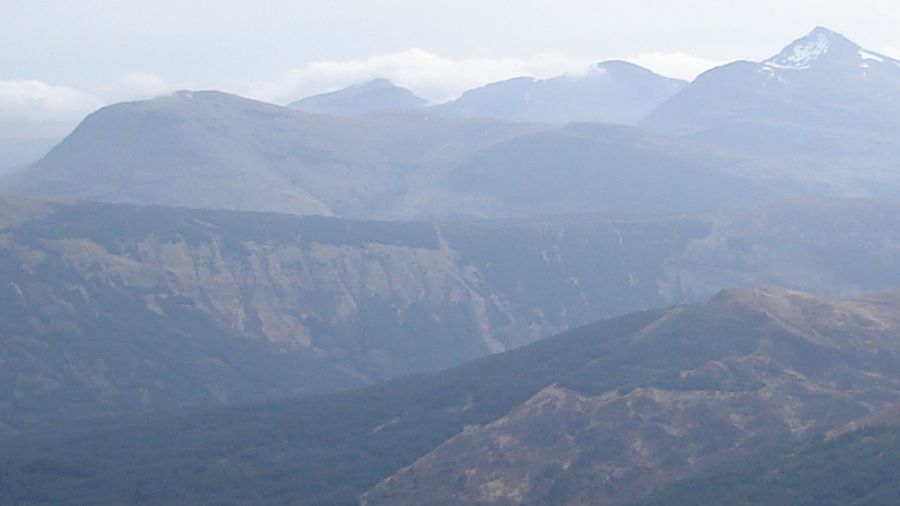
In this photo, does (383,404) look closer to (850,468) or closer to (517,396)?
(517,396)

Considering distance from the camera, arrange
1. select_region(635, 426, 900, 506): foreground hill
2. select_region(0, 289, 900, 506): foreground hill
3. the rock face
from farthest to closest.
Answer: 1. select_region(0, 289, 900, 506): foreground hill
2. the rock face
3. select_region(635, 426, 900, 506): foreground hill

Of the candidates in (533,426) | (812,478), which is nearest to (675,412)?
(533,426)

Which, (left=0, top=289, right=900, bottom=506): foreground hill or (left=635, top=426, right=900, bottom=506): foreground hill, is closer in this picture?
(left=635, top=426, right=900, bottom=506): foreground hill

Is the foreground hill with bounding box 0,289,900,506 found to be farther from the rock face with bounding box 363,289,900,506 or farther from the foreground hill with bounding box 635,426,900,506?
the foreground hill with bounding box 635,426,900,506

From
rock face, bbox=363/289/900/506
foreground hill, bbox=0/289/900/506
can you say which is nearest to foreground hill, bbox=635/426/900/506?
foreground hill, bbox=0/289/900/506

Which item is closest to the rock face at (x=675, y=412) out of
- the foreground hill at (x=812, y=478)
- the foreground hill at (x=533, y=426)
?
the foreground hill at (x=533, y=426)

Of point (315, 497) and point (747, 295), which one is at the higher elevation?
point (747, 295)

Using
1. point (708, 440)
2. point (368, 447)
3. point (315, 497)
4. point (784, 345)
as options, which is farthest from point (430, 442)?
point (784, 345)
